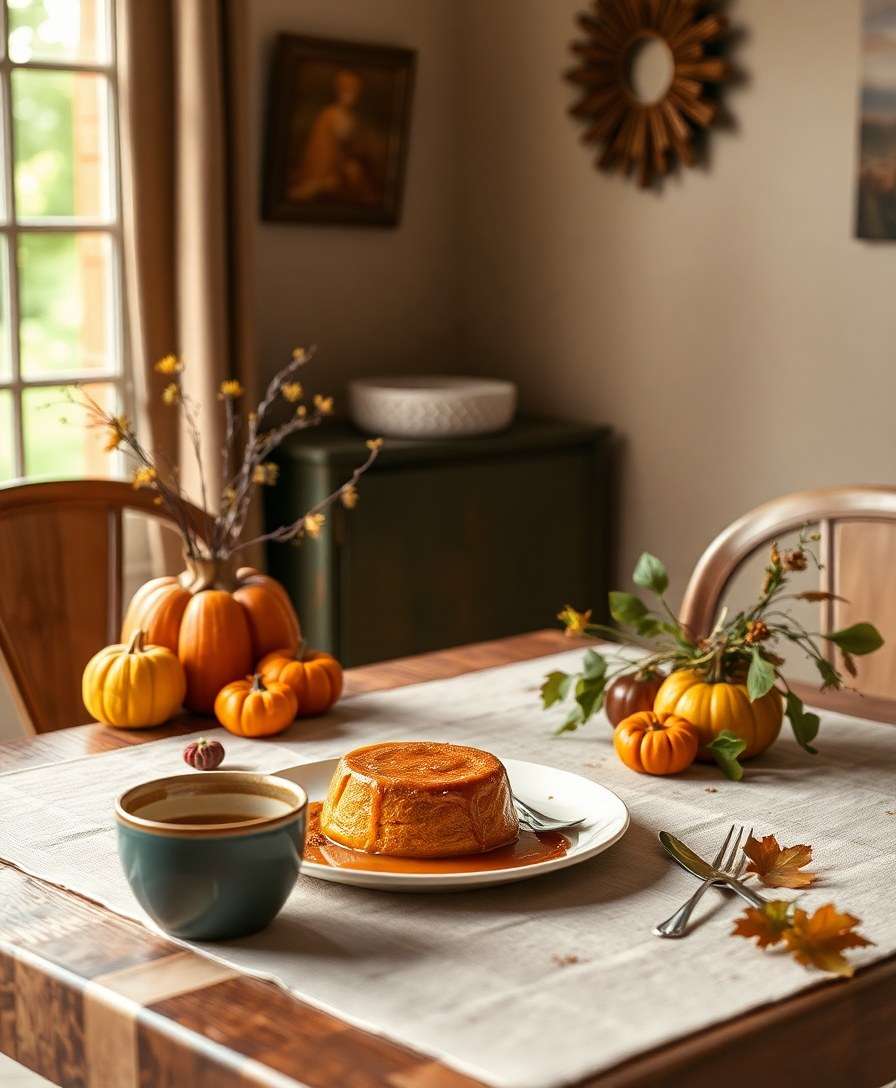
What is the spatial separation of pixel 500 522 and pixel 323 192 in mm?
892

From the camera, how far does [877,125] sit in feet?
9.87

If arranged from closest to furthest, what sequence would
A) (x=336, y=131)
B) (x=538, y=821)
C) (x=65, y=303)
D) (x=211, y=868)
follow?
(x=211, y=868), (x=538, y=821), (x=65, y=303), (x=336, y=131)

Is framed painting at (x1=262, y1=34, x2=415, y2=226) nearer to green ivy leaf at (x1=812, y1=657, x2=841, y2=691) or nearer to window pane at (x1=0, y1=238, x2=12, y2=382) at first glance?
window pane at (x1=0, y1=238, x2=12, y2=382)

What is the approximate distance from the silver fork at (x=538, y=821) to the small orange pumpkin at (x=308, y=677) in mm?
345

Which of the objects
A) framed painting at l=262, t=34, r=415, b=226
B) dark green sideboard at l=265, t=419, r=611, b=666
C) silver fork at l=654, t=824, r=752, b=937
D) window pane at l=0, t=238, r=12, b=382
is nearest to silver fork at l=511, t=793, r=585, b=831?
silver fork at l=654, t=824, r=752, b=937

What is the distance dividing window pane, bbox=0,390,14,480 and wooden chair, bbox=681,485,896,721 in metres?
1.71

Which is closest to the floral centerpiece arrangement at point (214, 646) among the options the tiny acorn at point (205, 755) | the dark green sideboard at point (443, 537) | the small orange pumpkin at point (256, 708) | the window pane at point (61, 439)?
the small orange pumpkin at point (256, 708)

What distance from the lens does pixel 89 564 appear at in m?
1.94

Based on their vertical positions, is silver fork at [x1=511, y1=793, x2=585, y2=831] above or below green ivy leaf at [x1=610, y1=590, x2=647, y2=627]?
below

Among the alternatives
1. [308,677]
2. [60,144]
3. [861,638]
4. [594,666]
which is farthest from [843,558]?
[60,144]

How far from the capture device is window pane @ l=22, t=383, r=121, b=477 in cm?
318

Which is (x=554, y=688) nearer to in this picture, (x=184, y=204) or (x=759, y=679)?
(x=759, y=679)

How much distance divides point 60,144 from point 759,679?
90.6 inches

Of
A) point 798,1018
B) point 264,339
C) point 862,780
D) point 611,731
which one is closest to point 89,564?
point 611,731
